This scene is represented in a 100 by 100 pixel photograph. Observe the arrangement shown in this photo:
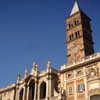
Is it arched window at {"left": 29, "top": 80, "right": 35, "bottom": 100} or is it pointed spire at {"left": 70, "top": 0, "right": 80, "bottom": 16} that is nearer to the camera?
arched window at {"left": 29, "top": 80, "right": 35, "bottom": 100}

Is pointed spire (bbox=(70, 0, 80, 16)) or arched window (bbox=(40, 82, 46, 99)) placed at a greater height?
pointed spire (bbox=(70, 0, 80, 16))

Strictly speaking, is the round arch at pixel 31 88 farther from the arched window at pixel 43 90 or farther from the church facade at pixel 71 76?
the arched window at pixel 43 90

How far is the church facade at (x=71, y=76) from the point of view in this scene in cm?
4522

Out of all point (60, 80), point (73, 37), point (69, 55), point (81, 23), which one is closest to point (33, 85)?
point (60, 80)

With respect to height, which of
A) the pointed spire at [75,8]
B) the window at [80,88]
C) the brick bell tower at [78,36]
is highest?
the pointed spire at [75,8]

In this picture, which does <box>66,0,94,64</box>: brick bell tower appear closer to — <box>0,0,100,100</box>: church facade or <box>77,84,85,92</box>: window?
<box>0,0,100,100</box>: church facade

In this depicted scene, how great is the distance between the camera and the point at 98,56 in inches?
1781

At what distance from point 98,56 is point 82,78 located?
18.8 ft

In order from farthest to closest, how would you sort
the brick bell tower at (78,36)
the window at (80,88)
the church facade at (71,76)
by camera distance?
1. the brick bell tower at (78,36)
2. the window at (80,88)
3. the church facade at (71,76)

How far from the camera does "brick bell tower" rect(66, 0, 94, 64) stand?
61769 millimetres

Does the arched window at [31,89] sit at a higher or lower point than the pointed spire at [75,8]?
lower

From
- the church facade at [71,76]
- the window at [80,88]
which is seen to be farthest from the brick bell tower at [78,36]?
the window at [80,88]

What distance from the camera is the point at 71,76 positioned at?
4894 cm

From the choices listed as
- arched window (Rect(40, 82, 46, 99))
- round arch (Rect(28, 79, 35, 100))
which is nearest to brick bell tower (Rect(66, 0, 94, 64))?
arched window (Rect(40, 82, 46, 99))
